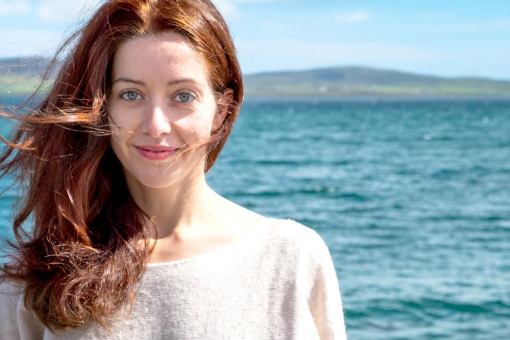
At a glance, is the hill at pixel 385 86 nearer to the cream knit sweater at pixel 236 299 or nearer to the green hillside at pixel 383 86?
the green hillside at pixel 383 86

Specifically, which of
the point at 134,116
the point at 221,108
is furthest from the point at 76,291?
the point at 221,108

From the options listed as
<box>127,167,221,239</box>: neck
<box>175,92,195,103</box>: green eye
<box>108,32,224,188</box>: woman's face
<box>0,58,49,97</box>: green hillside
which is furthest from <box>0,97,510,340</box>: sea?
<box>175,92,195,103</box>: green eye

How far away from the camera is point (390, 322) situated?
974 centimetres

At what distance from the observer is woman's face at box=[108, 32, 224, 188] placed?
2.06 metres

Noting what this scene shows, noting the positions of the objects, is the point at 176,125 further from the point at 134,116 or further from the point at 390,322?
the point at 390,322

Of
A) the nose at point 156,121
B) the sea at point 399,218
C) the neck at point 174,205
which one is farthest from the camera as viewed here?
the sea at point 399,218

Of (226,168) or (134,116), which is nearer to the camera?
(134,116)

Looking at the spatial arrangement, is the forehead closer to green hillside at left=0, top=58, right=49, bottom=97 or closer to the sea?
green hillside at left=0, top=58, right=49, bottom=97

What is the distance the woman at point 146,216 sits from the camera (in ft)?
6.84

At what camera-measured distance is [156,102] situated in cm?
207

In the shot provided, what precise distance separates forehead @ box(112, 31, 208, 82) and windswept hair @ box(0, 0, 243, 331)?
0.02 metres

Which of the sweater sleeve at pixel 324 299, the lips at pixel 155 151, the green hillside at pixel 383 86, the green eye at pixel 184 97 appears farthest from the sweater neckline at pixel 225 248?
the green hillside at pixel 383 86

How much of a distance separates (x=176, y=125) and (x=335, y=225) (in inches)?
573

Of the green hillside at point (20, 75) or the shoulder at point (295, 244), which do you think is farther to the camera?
the green hillside at point (20, 75)
